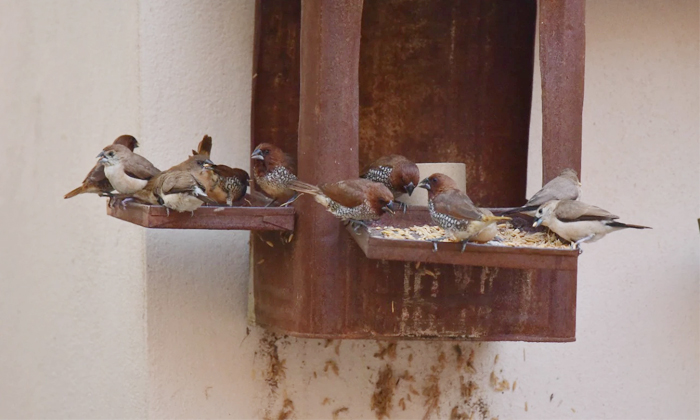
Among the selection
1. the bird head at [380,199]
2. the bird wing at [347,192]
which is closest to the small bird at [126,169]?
the bird wing at [347,192]

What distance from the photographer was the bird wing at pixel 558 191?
15.6 ft

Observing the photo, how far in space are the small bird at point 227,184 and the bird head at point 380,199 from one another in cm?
81

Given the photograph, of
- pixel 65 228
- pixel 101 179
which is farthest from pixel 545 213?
pixel 65 228

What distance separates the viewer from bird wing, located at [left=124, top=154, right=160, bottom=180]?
497cm

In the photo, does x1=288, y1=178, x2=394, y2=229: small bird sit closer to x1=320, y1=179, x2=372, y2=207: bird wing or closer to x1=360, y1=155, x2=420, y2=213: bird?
x1=320, y1=179, x2=372, y2=207: bird wing

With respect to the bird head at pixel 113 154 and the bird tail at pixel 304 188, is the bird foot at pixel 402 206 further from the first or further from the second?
the bird head at pixel 113 154

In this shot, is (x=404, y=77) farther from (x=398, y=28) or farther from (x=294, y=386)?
(x=294, y=386)

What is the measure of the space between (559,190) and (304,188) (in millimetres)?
1170

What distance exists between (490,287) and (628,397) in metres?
1.84

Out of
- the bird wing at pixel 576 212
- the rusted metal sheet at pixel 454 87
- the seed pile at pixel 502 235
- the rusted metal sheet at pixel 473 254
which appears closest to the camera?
the rusted metal sheet at pixel 473 254

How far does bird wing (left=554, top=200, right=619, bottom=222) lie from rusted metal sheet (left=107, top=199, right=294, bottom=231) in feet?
4.06

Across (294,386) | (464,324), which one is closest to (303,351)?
(294,386)

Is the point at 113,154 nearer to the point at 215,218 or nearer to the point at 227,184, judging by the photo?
the point at 227,184

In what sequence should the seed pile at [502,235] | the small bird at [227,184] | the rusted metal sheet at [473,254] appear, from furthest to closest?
the small bird at [227,184] → the seed pile at [502,235] → the rusted metal sheet at [473,254]
